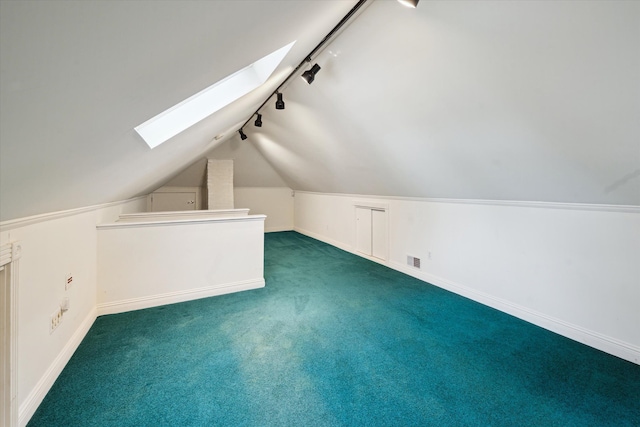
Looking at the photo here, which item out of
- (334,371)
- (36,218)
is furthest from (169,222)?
(334,371)

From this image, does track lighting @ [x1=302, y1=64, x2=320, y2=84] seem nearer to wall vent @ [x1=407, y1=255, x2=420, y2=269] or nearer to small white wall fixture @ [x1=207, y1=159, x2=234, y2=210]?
wall vent @ [x1=407, y1=255, x2=420, y2=269]

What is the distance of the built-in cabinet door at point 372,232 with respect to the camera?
15.7 ft

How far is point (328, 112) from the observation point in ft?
11.1

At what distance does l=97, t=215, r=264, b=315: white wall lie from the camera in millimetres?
2877

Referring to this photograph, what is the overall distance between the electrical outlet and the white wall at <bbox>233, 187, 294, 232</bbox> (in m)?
5.90

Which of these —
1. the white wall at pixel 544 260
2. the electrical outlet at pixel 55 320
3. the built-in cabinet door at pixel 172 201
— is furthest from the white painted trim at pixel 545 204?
the built-in cabinet door at pixel 172 201

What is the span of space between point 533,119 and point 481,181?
98 cm

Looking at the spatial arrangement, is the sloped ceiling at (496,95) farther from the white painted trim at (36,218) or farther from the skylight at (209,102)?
the white painted trim at (36,218)

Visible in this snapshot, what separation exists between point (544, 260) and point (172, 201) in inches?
301

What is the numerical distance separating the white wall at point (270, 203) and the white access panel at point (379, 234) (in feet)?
12.6

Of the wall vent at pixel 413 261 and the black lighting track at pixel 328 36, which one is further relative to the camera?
the wall vent at pixel 413 261

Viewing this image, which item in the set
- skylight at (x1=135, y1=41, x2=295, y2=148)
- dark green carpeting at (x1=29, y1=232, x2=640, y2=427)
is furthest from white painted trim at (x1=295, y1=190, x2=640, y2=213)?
skylight at (x1=135, y1=41, x2=295, y2=148)

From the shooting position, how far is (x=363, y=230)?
525 cm

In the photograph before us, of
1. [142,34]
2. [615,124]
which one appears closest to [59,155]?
[142,34]
